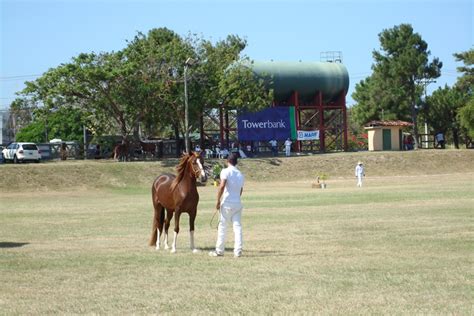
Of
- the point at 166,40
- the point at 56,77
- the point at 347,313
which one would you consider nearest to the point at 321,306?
the point at 347,313

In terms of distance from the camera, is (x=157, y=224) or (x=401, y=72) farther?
(x=401, y=72)

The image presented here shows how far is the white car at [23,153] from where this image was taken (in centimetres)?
6347

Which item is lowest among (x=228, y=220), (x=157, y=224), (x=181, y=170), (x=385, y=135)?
(x=157, y=224)

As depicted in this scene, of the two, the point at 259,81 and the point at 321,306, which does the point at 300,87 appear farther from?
the point at 321,306

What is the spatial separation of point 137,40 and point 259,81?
11.3 m

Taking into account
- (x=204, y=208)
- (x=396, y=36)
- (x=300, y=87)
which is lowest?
(x=204, y=208)

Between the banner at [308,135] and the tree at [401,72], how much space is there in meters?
11.5

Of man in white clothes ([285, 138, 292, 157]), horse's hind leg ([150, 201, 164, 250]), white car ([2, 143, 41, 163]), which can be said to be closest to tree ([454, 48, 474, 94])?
man in white clothes ([285, 138, 292, 157])

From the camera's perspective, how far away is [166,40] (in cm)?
7419

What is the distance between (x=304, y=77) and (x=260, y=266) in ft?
204

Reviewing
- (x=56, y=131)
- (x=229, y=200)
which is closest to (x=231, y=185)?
(x=229, y=200)

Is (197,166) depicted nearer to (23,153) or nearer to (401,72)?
(23,153)

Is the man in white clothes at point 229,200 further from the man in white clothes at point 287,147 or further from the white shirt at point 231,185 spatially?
the man in white clothes at point 287,147

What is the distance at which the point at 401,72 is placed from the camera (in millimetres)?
82938
